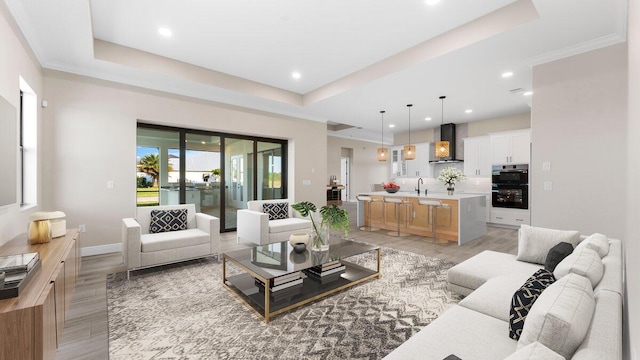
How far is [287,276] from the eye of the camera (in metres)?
2.65

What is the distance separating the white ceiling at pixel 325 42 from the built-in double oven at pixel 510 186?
1.80 metres

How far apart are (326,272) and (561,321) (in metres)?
2.20

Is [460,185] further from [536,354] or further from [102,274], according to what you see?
[102,274]

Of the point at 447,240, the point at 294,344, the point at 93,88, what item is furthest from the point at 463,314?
the point at 93,88

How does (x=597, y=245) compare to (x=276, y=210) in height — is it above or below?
above

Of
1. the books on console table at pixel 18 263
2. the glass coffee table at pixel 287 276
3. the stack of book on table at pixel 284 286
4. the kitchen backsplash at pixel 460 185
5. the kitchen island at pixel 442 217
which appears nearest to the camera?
the books on console table at pixel 18 263

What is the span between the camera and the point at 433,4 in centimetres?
296

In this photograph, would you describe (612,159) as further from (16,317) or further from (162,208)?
(162,208)

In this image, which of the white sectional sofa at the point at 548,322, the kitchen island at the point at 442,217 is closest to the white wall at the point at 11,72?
the white sectional sofa at the point at 548,322

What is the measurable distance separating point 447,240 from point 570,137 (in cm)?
259

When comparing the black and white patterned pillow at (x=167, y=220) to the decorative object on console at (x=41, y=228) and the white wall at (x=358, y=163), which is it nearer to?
the decorative object on console at (x=41, y=228)

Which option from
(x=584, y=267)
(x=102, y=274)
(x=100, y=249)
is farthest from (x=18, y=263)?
(x=584, y=267)

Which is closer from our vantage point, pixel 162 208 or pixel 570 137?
pixel 570 137

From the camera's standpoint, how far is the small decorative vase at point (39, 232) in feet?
8.09
